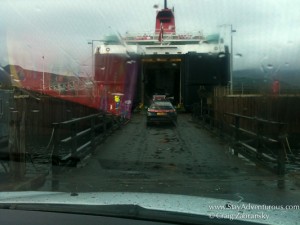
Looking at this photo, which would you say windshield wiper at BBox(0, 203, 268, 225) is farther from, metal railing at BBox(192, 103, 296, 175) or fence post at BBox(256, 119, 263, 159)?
fence post at BBox(256, 119, 263, 159)

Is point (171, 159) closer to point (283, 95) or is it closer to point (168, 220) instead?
point (283, 95)

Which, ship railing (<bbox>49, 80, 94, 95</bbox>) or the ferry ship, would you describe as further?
the ferry ship

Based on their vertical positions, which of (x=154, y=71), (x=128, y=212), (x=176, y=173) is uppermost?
(x=154, y=71)

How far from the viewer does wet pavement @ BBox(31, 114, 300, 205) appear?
7641mm

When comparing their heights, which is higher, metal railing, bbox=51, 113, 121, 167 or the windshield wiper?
the windshield wiper

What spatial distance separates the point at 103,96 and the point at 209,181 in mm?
9400

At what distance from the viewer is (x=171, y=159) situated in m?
10.8

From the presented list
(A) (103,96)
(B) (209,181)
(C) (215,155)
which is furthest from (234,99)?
(B) (209,181)

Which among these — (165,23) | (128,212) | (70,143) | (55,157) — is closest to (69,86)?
(70,143)

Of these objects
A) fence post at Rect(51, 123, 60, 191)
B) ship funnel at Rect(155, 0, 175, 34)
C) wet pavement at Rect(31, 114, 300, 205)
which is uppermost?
ship funnel at Rect(155, 0, 175, 34)

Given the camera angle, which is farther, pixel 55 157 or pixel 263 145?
pixel 263 145

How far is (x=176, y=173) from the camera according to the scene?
934 cm

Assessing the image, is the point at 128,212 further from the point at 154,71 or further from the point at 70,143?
the point at 154,71

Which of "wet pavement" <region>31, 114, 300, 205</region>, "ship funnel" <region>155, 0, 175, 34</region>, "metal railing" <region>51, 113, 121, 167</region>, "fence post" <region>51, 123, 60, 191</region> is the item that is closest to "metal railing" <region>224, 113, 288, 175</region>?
"wet pavement" <region>31, 114, 300, 205</region>
